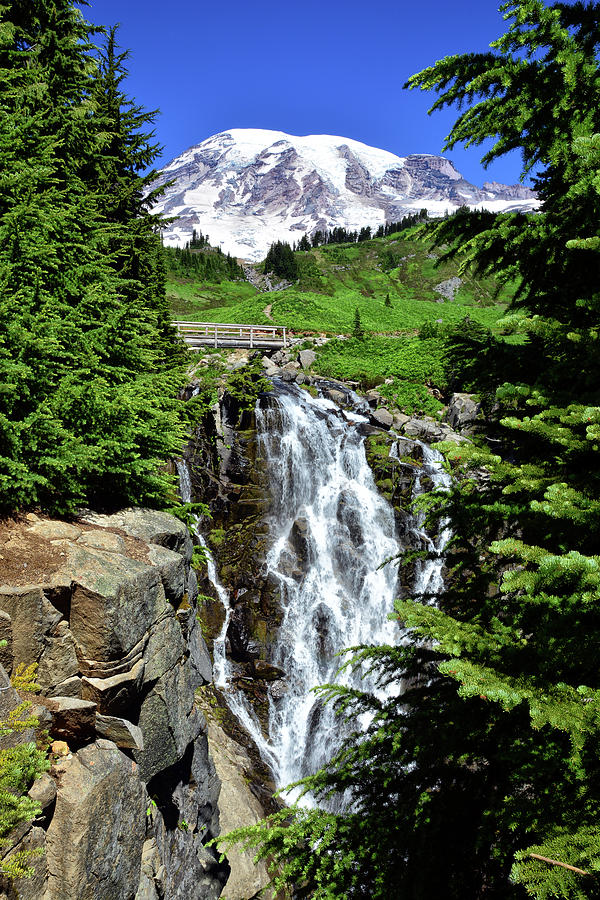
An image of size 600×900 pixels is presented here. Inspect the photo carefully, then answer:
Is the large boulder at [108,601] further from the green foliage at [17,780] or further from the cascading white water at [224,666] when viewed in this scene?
the cascading white water at [224,666]

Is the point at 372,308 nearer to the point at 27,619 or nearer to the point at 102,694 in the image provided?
the point at 102,694

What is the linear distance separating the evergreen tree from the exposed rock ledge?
94.3 inches

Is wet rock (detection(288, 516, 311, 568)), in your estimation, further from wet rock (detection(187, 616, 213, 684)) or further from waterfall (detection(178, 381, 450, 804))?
wet rock (detection(187, 616, 213, 684))

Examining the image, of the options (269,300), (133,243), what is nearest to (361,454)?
(133,243)

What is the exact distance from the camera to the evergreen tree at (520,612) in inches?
129

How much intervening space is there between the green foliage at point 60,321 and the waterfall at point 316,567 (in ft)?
29.0

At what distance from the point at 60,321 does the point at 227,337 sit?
23384 mm

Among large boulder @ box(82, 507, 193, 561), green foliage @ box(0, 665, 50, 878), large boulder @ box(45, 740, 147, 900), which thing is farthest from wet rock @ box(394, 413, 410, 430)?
green foliage @ box(0, 665, 50, 878)

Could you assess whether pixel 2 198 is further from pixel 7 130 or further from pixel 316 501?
pixel 316 501

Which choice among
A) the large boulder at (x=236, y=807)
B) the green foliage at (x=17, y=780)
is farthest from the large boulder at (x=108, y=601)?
the large boulder at (x=236, y=807)

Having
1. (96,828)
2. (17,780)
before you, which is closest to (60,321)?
(17,780)

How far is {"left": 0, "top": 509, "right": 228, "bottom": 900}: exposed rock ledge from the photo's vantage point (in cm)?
562

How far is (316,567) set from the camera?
61.2 feet

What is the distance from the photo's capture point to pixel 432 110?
542 centimetres
